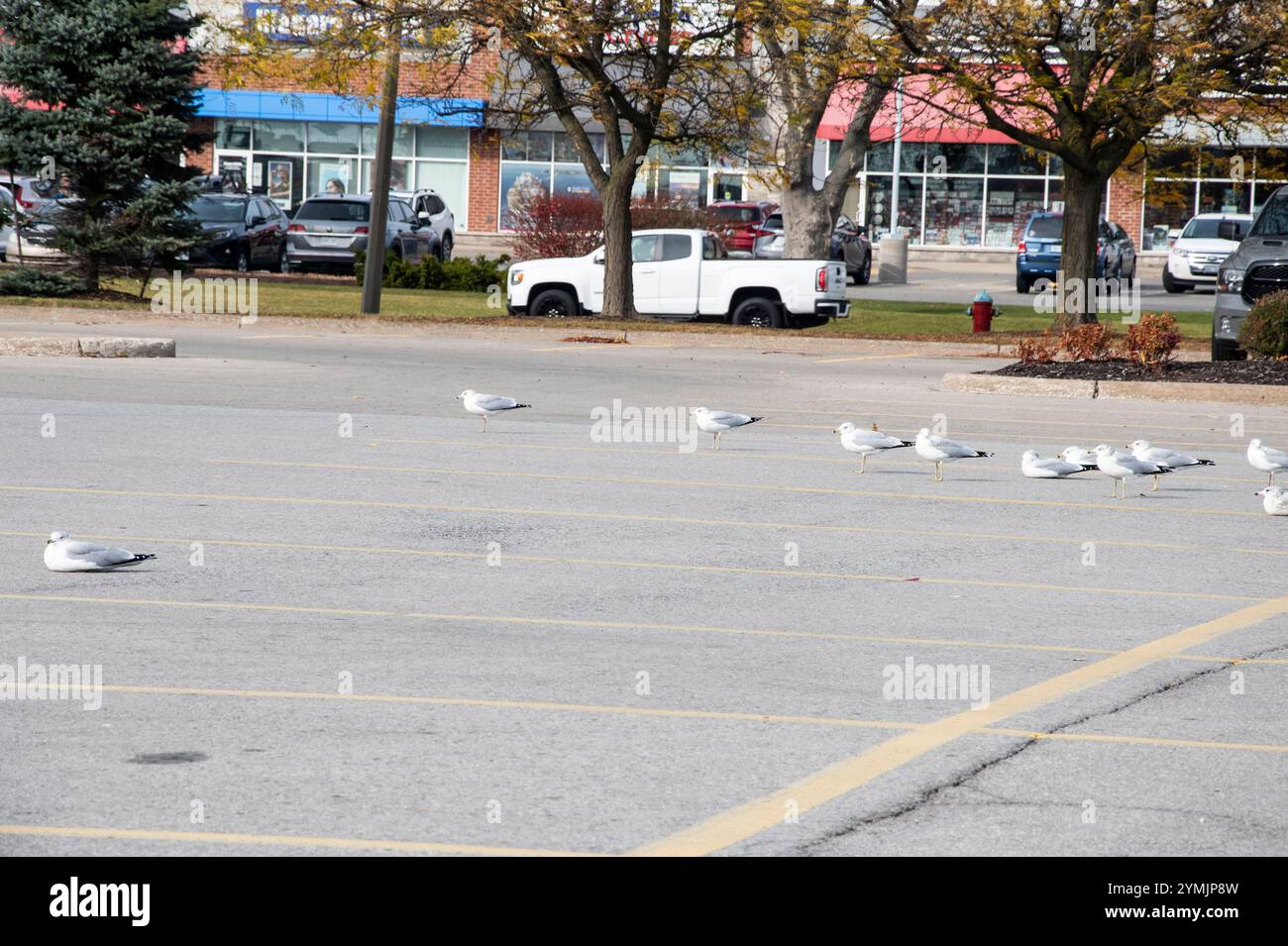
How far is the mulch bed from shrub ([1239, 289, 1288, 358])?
6.8 inches

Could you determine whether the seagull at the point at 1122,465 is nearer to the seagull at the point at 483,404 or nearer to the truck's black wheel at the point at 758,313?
the seagull at the point at 483,404

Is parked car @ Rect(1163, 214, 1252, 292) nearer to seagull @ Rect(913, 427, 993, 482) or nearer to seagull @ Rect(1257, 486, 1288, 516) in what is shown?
seagull @ Rect(913, 427, 993, 482)

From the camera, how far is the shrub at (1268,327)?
19969 mm

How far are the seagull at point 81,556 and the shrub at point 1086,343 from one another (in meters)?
14.2

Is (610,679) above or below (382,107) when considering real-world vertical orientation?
below

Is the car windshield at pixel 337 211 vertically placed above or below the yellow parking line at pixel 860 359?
above

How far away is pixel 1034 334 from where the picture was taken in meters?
28.0

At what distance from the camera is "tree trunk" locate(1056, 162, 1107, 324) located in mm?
26844

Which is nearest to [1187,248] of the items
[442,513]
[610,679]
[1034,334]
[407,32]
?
[1034,334]

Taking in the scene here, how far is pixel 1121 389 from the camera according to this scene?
19422 millimetres

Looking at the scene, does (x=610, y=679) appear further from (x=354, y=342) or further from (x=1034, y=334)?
(x=1034, y=334)

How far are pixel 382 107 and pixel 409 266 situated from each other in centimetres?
1092

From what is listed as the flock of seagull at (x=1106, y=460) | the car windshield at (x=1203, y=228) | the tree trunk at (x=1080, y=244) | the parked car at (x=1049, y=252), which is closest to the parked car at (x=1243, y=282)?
the tree trunk at (x=1080, y=244)
